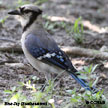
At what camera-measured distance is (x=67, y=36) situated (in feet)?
19.2

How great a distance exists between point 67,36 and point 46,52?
1.92m

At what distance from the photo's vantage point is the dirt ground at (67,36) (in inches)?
160

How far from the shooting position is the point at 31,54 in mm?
3979

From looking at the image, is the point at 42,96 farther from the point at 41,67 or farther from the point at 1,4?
the point at 1,4

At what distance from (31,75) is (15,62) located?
410mm

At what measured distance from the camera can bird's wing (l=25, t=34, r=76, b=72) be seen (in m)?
3.95

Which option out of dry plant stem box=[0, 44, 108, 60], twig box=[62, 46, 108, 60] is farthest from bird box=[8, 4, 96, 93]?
twig box=[62, 46, 108, 60]

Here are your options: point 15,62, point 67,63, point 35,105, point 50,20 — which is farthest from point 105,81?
point 50,20

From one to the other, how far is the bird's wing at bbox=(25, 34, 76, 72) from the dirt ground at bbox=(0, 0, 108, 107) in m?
0.33

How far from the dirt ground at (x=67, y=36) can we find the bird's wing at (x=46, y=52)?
0.33 m

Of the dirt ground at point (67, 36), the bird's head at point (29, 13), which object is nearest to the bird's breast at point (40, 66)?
the dirt ground at point (67, 36)

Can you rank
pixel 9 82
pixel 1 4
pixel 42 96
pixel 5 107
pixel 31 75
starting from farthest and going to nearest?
pixel 1 4
pixel 31 75
pixel 9 82
pixel 42 96
pixel 5 107

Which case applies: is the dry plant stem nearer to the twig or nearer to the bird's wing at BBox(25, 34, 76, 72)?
the twig

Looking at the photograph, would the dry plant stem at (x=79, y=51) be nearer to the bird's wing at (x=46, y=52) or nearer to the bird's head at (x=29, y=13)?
the bird's head at (x=29, y=13)
